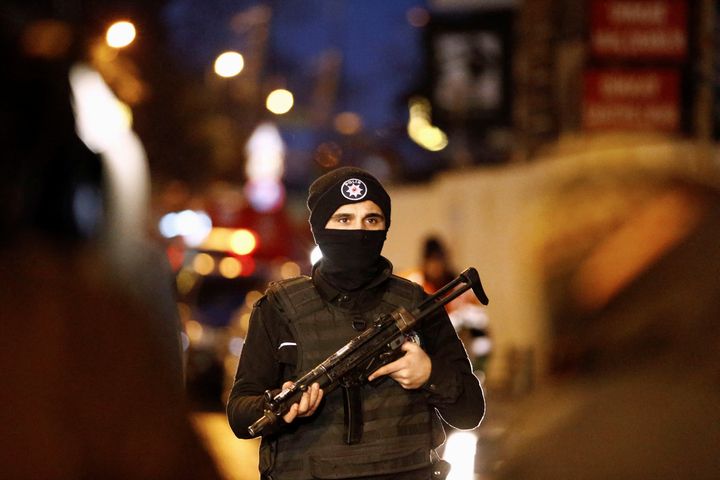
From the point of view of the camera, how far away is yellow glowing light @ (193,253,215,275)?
19.7m

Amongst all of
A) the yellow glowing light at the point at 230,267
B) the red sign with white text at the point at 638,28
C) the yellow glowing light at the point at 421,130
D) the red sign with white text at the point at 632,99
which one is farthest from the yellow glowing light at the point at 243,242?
the yellow glowing light at the point at 421,130

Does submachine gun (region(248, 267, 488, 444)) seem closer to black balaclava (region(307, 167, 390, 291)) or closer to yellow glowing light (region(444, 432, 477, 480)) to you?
black balaclava (region(307, 167, 390, 291))

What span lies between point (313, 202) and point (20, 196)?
1.57 metres

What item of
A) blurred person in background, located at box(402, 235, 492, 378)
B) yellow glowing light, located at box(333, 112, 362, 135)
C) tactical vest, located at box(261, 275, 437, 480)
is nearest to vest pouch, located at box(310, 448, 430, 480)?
tactical vest, located at box(261, 275, 437, 480)

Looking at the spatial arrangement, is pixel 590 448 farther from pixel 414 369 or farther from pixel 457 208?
pixel 457 208

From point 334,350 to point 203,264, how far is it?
54.0ft

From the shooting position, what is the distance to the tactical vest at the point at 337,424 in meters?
3.61

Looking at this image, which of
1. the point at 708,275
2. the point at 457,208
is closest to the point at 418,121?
the point at 457,208

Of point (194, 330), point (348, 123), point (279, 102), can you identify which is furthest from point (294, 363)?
point (348, 123)

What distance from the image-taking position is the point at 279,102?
34.2 m

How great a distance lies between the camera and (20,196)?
2.31 meters

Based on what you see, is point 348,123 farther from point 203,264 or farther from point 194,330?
point 194,330

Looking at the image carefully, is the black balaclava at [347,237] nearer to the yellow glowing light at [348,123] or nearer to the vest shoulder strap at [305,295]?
the vest shoulder strap at [305,295]

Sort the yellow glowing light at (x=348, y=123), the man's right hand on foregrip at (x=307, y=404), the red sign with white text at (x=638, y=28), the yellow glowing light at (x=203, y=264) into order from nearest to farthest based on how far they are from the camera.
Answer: the man's right hand on foregrip at (x=307, y=404), the red sign with white text at (x=638, y=28), the yellow glowing light at (x=203, y=264), the yellow glowing light at (x=348, y=123)
